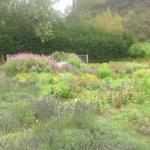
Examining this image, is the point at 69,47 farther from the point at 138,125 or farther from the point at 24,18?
the point at 138,125

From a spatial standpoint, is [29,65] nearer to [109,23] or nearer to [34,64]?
[34,64]

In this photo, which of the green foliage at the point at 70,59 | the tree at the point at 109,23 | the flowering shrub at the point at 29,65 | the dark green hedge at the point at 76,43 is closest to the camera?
the flowering shrub at the point at 29,65

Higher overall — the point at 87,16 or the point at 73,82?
the point at 87,16

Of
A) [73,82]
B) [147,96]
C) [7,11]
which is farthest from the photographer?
[7,11]

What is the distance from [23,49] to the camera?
103 feet

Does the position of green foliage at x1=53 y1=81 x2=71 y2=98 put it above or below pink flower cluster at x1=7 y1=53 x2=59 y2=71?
below

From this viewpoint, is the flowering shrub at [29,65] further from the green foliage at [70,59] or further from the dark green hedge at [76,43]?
the dark green hedge at [76,43]

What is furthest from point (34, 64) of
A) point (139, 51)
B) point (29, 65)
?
point (139, 51)

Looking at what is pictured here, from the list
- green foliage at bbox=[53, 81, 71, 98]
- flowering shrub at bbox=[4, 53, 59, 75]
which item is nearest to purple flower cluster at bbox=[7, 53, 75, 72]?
flowering shrub at bbox=[4, 53, 59, 75]

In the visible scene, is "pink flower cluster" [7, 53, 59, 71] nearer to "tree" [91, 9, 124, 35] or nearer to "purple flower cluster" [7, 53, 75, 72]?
"purple flower cluster" [7, 53, 75, 72]

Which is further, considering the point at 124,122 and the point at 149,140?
the point at 124,122

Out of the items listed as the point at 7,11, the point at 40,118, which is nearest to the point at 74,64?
the point at 7,11

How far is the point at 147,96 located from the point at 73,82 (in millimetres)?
2670

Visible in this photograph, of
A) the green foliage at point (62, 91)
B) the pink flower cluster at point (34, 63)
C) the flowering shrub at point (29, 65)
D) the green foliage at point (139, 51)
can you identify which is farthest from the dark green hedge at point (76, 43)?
the green foliage at point (62, 91)
